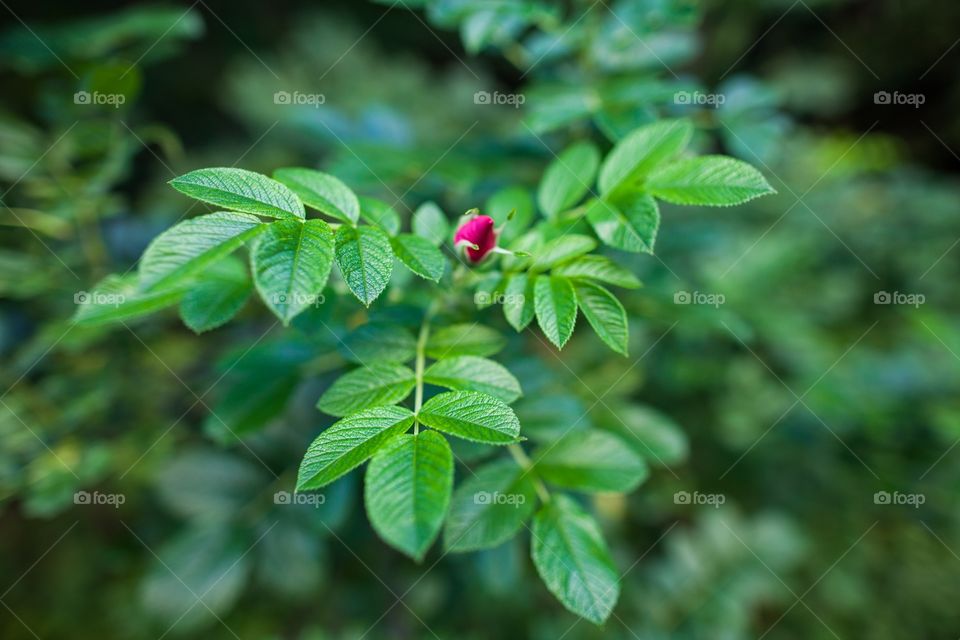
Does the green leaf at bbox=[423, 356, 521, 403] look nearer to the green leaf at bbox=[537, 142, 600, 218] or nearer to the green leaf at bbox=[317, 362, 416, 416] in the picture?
the green leaf at bbox=[317, 362, 416, 416]

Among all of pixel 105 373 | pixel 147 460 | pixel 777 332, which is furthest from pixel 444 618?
pixel 777 332

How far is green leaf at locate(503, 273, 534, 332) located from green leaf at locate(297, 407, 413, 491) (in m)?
0.17

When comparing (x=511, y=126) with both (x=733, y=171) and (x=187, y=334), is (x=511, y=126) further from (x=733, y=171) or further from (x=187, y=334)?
(x=733, y=171)

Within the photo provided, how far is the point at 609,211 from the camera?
824mm

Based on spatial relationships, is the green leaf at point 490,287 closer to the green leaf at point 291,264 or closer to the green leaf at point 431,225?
the green leaf at point 431,225

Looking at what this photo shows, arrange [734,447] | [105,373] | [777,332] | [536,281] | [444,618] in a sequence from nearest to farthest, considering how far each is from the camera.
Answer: [536,281], [105,373], [444,618], [777,332], [734,447]

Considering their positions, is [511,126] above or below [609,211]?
below

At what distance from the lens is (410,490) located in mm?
588

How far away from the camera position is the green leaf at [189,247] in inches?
25.1

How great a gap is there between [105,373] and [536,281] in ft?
3.33

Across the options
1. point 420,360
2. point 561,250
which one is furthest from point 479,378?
point 561,250

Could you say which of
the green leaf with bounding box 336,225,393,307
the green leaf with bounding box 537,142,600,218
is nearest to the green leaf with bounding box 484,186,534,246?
the green leaf with bounding box 537,142,600,218

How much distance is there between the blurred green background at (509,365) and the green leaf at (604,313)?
0.25 m

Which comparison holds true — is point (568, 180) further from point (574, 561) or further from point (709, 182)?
point (574, 561)
